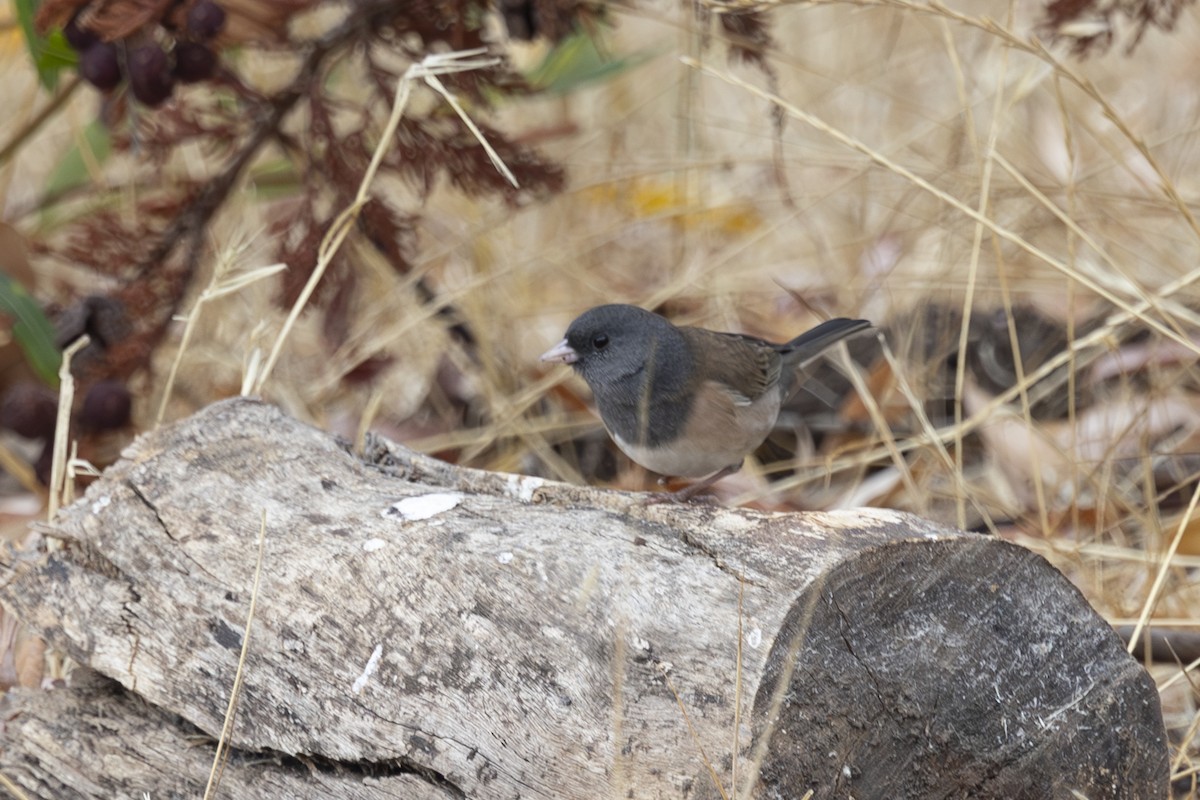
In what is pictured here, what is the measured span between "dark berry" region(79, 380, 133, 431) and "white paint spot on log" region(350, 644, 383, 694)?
1.31 metres

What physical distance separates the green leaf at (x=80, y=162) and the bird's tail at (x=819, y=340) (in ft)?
6.60

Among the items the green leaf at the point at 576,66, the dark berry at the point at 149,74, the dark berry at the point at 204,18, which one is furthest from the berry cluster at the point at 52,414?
the green leaf at the point at 576,66

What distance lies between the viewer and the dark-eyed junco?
2.28 metres

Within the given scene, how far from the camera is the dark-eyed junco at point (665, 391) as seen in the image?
2283 millimetres

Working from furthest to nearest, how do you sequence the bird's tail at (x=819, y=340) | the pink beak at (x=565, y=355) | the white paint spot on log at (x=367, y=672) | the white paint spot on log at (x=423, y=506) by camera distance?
the bird's tail at (x=819, y=340) → the pink beak at (x=565, y=355) → the white paint spot on log at (x=423, y=506) → the white paint spot on log at (x=367, y=672)

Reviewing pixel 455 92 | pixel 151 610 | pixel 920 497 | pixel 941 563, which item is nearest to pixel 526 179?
pixel 455 92

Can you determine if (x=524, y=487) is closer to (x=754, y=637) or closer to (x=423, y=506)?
(x=423, y=506)

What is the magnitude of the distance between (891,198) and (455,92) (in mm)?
1682

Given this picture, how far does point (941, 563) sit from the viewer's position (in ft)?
5.03

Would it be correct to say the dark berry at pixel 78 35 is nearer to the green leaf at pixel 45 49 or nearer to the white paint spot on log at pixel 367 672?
the green leaf at pixel 45 49

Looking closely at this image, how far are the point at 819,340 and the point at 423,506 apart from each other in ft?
3.70

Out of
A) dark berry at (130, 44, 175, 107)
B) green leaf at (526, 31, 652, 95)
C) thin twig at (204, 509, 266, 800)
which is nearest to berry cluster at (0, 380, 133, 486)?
dark berry at (130, 44, 175, 107)

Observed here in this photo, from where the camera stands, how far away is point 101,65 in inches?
98.2

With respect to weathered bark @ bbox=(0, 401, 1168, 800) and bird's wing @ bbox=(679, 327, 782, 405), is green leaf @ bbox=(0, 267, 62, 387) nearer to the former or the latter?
weathered bark @ bbox=(0, 401, 1168, 800)
